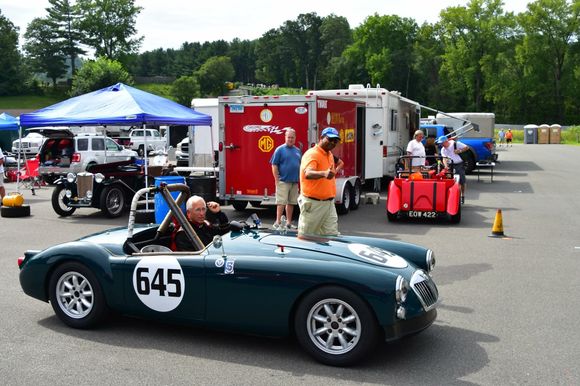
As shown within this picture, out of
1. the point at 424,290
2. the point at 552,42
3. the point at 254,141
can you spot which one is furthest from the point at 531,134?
the point at 424,290

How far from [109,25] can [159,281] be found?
10548 centimetres

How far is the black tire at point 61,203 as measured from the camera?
13.6 meters

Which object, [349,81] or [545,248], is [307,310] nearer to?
[545,248]

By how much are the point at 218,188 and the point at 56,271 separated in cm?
819

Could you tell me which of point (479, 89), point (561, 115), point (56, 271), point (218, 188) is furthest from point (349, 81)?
point (56, 271)

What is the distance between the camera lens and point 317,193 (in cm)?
745

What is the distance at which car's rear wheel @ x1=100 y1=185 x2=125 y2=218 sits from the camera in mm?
13398

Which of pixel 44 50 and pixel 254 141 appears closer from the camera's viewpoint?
pixel 254 141

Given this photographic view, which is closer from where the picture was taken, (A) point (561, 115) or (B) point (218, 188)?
(B) point (218, 188)

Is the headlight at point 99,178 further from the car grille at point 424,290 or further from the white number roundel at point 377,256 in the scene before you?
the car grille at point 424,290

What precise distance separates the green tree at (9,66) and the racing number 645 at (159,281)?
9044 cm

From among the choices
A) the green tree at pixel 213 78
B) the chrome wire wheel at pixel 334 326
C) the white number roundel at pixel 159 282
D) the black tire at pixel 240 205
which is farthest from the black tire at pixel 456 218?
the green tree at pixel 213 78

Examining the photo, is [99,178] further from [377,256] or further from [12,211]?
[377,256]

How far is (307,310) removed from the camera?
4.75 m
